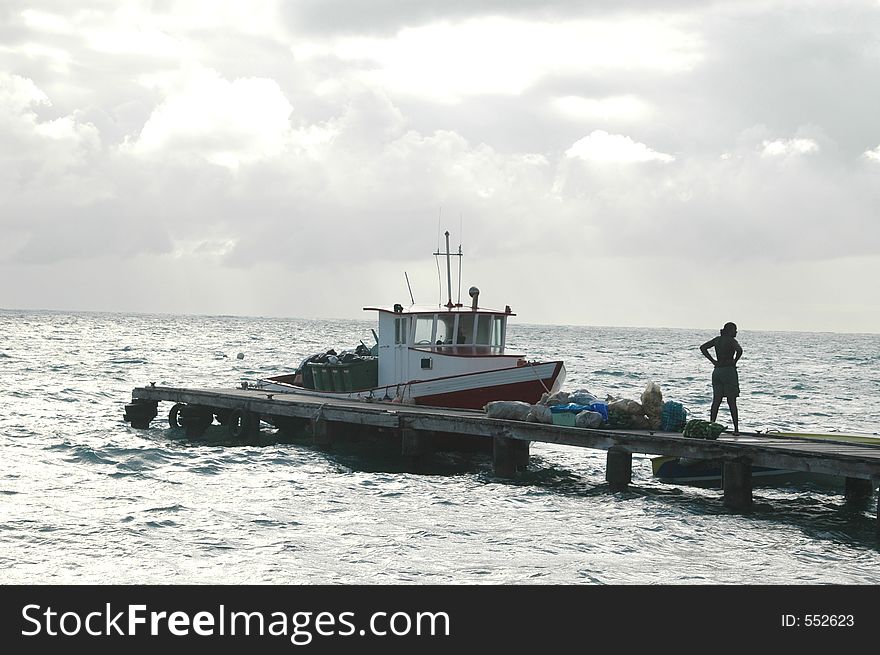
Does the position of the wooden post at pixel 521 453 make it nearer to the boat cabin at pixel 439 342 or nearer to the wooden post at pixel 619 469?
the wooden post at pixel 619 469

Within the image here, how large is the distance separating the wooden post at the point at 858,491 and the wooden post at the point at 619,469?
385 centimetres

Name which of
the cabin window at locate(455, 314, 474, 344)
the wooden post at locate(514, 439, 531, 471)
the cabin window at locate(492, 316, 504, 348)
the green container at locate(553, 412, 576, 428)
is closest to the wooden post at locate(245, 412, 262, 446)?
the cabin window at locate(455, 314, 474, 344)

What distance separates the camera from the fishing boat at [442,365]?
2295cm

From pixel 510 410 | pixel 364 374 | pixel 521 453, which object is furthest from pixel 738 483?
pixel 364 374

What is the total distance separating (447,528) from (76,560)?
17.3 ft

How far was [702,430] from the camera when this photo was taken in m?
17.3

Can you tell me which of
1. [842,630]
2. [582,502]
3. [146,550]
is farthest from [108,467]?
[842,630]

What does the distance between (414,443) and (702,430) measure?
20.5 feet

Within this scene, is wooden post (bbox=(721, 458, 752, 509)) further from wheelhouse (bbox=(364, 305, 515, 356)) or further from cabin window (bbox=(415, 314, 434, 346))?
cabin window (bbox=(415, 314, 434, 346))

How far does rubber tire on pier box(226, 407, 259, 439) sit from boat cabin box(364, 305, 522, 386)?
348 centimetres

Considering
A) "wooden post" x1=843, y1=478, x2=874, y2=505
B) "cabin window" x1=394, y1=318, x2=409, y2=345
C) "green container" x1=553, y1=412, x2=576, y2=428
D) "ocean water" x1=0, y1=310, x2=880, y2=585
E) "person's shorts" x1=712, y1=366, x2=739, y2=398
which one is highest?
"cabin window" x1=394, y1=318, x2=409, y2=345

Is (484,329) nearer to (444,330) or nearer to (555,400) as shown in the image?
(444,330)

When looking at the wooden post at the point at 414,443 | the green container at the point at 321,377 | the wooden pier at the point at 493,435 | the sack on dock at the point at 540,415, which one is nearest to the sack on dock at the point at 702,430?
the wooden pier at the point at 493,435

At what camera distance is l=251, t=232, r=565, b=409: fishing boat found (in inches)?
904
